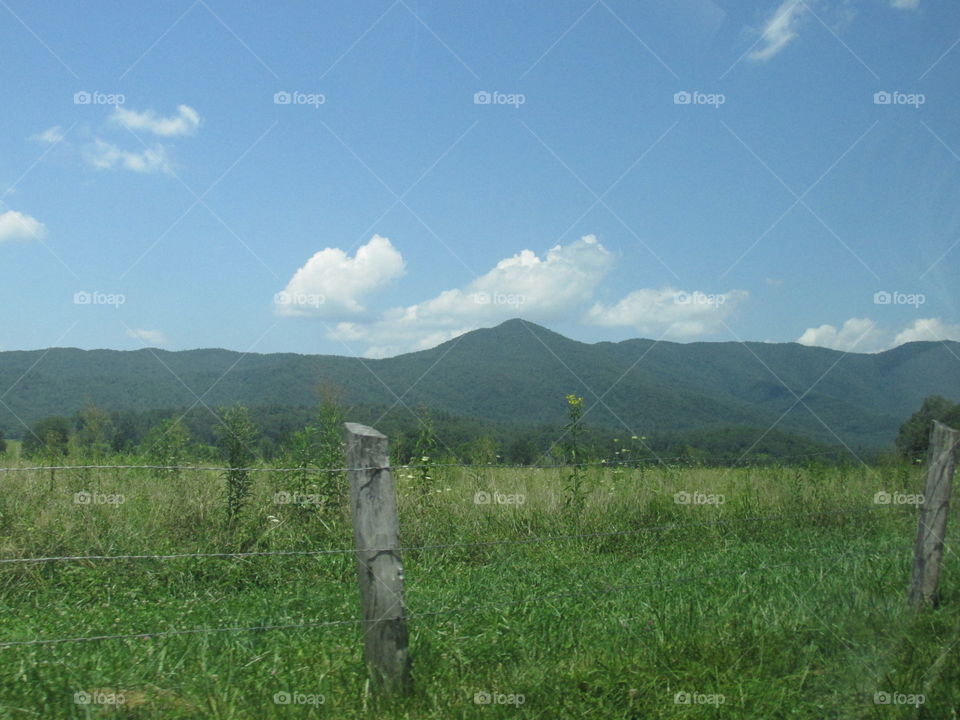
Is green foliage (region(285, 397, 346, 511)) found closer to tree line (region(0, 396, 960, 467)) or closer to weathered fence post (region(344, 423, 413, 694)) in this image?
tree line (region(0, 396, 960, 467))

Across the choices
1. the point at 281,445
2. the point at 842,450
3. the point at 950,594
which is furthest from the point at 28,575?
the point at 842,450

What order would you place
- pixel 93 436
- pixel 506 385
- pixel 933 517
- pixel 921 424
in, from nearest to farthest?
pixel 933 517 → pixel 921 424 → pixel 93 436 → pixel 506 385

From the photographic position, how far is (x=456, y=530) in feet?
25.2

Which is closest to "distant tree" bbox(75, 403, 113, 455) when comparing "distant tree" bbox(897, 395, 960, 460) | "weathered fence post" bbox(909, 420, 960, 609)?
"weathered fence post" bbox(909, 420, 960, 609)

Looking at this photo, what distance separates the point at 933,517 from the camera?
16.5 ft

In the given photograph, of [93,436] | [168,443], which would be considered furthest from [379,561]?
[93,436]

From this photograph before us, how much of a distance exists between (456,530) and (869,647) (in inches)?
169

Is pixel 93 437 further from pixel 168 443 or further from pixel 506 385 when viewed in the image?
pixel 506 385

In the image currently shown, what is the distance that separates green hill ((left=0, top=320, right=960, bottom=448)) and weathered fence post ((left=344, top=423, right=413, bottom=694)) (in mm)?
22461

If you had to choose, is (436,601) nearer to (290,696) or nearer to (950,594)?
(290,696)

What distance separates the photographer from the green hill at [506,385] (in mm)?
56562

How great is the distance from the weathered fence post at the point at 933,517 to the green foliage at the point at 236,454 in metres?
5.38

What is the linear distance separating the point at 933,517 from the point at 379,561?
151 inches

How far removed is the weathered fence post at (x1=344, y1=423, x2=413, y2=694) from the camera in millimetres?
3525
